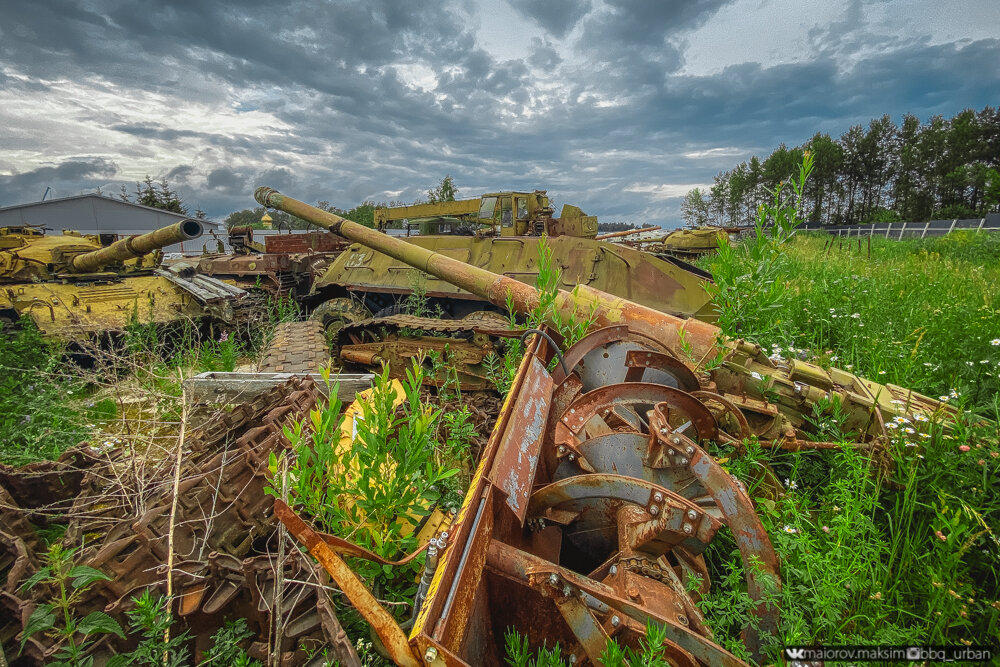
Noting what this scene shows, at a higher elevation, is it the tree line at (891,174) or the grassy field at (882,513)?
the tree line at (891,174)

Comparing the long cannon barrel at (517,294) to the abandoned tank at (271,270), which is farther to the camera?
the abandoned tank at (271,270)

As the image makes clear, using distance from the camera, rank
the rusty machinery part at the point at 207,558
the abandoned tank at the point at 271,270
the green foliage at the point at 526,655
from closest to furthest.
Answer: the green foliage at the point at 526,655
the rusty machinery part at the point at 207,558
the abandoned tank at the point at 271,270

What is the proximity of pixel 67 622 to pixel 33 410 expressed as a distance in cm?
399

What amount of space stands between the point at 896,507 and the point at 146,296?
10353 mm

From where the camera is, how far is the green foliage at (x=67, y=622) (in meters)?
1.76

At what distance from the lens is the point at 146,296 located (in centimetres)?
841

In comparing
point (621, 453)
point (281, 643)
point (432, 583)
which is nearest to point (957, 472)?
point (621, 453)

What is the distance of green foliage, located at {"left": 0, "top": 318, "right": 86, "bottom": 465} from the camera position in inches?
158

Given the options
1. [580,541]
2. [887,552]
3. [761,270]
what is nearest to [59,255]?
[580,541]

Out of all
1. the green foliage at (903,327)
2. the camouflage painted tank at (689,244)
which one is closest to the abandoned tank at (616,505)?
the green foliage at (903,327)

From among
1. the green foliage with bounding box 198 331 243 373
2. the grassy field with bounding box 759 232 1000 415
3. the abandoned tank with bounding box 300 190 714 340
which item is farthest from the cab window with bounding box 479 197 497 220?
the grassy field with bounding box 759 232 1000 415

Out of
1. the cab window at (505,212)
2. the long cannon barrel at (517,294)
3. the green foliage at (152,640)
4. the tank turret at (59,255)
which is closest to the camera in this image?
the green foliage at (152,640)

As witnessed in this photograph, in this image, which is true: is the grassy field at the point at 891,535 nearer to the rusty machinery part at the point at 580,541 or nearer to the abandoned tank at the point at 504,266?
the rusty machinery part at the point at 580,541

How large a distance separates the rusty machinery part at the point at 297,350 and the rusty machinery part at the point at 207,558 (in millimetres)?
1993
